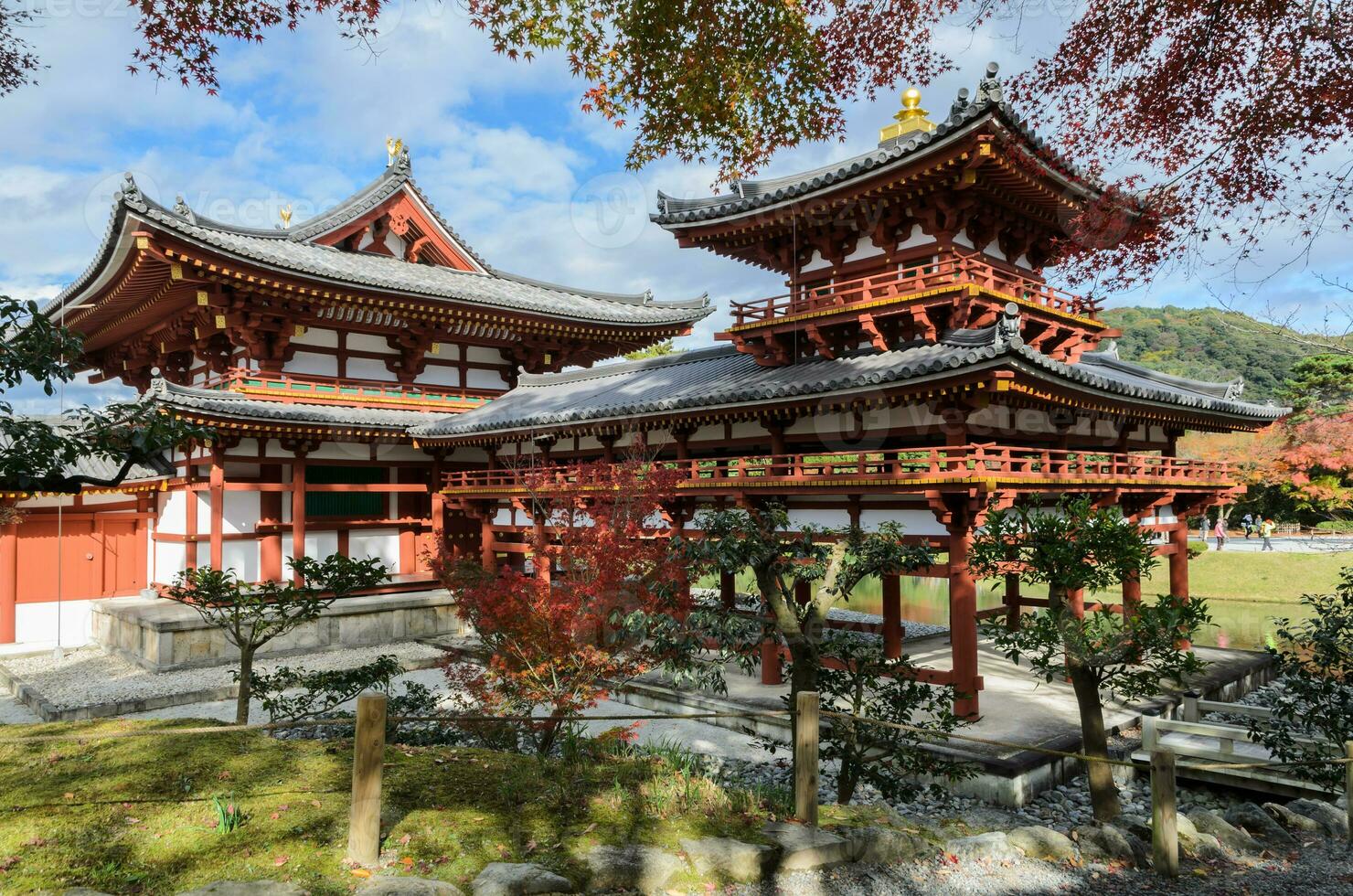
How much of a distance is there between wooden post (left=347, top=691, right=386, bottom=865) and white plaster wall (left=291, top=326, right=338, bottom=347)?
51.3ft

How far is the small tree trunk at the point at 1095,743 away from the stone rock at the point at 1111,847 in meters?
1.53

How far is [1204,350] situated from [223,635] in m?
88.9

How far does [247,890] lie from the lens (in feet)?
13.9

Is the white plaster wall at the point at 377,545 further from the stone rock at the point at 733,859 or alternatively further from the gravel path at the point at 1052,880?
the gravel path at the point at 1052,880

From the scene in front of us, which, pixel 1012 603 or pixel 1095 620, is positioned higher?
pixel 1095 620

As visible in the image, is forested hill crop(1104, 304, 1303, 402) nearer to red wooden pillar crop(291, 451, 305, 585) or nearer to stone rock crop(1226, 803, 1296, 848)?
stone rock crop(1226, 803, 1296, 848)

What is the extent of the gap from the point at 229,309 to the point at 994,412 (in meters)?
15.3

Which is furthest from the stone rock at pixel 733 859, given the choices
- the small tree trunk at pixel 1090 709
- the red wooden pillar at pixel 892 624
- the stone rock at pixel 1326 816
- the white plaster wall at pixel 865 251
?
the white plaster wall at pixel 865 251

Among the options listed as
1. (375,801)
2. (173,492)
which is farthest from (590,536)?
(173,492)

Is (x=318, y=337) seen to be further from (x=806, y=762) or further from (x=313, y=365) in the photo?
(x=806, y=762)

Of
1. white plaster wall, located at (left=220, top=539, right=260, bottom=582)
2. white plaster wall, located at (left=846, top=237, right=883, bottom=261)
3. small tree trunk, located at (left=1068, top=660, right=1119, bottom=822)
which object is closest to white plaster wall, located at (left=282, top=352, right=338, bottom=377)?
white plaster wall, located at (left=220, top=539, right=260, bottom=582)

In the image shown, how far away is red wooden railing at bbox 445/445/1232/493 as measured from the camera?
1095cm

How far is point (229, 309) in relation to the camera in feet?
55.5

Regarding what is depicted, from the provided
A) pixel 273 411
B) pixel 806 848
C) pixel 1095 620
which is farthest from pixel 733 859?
pixel 273 411
